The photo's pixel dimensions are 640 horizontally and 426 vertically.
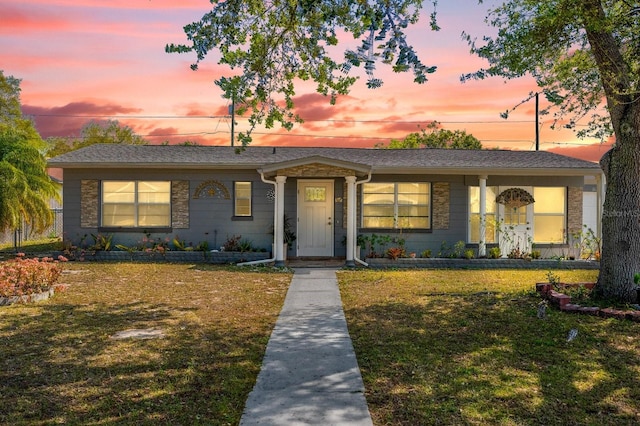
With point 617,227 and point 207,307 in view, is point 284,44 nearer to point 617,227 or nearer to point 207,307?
point 207,307

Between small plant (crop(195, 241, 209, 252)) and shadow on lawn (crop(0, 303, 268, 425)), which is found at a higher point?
small plant (crop(195, 241, 209, 252))

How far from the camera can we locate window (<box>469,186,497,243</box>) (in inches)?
643

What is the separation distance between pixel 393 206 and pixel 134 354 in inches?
447

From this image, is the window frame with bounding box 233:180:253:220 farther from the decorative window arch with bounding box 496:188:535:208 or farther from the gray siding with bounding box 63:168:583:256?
the decorative window arch with bounding box 496:188:535:208

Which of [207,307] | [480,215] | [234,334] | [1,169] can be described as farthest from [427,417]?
[1,169]

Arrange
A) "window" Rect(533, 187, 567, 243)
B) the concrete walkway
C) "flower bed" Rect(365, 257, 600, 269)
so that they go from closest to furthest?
1. the concrete walkway
2. "flower bed" Rect(365, 257, 600, 269)
3. "window" Rect(533, 187, 567, 243)

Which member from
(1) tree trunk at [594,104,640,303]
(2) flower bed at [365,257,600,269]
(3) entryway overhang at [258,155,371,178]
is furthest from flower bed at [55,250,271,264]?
(1) tree trunk at [594,104,640,303]

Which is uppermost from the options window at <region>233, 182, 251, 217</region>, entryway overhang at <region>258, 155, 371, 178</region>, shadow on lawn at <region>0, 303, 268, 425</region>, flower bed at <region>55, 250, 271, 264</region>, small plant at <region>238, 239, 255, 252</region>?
entryway overhang at <region>258, 155, 371, 178</region>

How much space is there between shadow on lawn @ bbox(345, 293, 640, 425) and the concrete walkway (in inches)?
7.3

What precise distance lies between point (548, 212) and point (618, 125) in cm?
836

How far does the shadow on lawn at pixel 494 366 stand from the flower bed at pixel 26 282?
546 centimetres

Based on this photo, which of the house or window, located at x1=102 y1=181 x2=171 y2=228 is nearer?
the house

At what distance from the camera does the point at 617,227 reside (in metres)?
8.66

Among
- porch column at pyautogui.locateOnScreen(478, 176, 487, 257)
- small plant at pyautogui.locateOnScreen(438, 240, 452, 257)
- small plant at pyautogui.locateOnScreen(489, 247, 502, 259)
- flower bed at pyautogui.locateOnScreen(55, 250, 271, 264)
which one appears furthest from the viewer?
small plant at pyautogui.locateOnScreen(438, 240, 452, 257)
